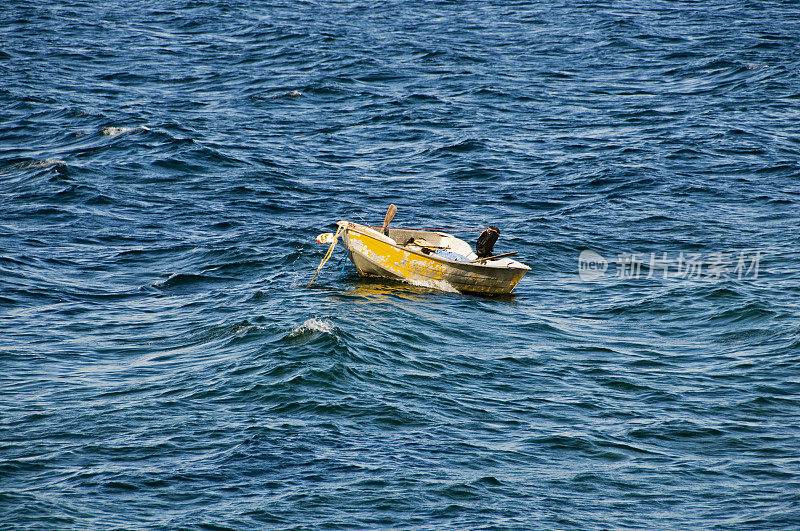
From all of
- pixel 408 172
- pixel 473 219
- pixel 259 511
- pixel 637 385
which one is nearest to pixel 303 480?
pixel 259 511

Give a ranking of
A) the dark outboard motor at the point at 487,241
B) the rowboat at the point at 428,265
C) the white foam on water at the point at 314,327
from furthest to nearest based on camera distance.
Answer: the dark outboard motor at the point at 487,241 → the rowboat at the point at 428,265 → the white foam on water at the point at 314,327

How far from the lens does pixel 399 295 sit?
65.0ft

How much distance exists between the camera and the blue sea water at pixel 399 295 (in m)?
12.4

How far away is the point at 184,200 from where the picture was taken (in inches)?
1061

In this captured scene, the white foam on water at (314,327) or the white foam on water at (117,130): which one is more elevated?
the white foam on water at (117,130)

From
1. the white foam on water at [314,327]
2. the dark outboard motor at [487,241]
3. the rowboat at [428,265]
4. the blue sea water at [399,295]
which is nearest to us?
the blue sea water at [399,295]

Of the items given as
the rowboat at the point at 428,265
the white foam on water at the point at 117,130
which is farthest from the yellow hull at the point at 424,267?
the white foam on water at the point at 117,130

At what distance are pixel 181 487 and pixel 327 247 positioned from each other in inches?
451

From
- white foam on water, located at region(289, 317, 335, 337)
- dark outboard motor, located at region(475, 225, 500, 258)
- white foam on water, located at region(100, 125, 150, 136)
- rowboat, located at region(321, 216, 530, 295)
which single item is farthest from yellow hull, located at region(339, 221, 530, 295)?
white foam on water, located at region(100, 125, 150, 136)

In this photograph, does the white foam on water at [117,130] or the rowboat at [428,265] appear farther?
the white foam on water at [117,130]

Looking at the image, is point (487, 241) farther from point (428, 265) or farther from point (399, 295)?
point (399, 295)

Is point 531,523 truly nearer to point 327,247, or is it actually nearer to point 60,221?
point 327,247

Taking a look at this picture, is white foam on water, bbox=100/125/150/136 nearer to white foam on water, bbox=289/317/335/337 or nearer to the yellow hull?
the yellow hull

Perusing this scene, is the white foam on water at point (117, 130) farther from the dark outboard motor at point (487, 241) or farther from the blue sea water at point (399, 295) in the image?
the dark outboard motor at point (487, 241)
